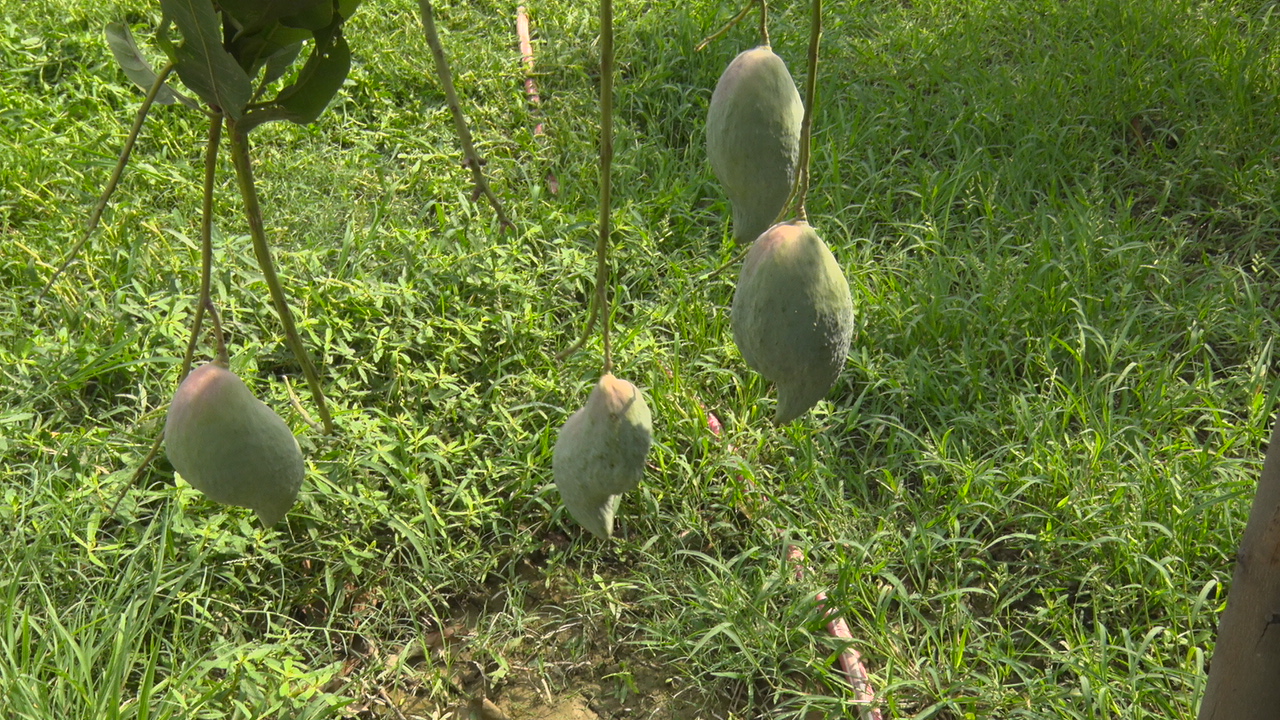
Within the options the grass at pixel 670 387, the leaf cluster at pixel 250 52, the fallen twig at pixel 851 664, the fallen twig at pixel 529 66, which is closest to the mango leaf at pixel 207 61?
the leaf cluster at pixel 250 52

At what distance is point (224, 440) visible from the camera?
1.93 ft

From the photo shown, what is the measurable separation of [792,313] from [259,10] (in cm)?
28

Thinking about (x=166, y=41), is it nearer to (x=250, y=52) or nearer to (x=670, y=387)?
(x=250, y=52)

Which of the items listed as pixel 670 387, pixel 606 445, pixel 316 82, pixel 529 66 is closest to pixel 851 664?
pixel 670 387

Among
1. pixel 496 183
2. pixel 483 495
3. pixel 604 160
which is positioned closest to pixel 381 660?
pixel 483 495

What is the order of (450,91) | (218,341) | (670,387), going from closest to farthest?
(218,341)
(450,91)
(670,387)

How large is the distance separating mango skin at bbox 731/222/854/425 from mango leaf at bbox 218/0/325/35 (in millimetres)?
235

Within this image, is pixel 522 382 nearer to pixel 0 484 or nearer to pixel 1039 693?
pixel 0 484

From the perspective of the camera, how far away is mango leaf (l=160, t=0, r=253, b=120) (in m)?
0.47

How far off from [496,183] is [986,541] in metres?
1.45

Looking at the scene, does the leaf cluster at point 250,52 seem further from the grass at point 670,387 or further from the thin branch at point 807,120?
the grass at point 670,387

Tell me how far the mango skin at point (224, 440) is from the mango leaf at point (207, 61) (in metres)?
0.15

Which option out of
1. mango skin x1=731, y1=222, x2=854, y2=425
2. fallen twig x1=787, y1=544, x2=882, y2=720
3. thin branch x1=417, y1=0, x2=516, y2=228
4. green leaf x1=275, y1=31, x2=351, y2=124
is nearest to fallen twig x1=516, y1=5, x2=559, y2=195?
fallen twig x1=787, y1=544, x2=882, y2=720

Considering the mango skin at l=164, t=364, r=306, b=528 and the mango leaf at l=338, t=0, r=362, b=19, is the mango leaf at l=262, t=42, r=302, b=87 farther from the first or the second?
the mango skin at l=164, t=364, r=306, b=528
